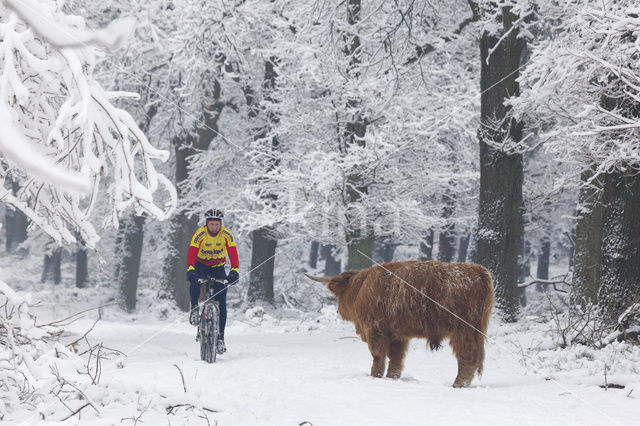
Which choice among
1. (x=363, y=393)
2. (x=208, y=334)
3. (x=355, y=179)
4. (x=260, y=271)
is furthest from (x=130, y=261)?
(x=363, y=393)

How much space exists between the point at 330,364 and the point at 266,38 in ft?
38.9

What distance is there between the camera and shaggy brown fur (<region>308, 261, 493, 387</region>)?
5816 millimetres

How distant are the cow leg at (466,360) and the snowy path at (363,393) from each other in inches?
6.0

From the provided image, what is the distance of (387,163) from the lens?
13609 mm

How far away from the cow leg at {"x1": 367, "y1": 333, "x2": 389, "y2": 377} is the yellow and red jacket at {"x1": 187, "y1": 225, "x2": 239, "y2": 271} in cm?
279

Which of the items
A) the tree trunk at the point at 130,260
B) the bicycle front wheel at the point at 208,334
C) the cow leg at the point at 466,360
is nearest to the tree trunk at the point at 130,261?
A: the tree trunk at the point at 130,260

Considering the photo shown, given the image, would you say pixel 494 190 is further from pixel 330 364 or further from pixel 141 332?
pixel 141 332

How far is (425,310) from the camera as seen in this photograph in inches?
233

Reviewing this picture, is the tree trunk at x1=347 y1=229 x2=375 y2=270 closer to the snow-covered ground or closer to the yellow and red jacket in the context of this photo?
the snow-covered ground

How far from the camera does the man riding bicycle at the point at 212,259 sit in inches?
324

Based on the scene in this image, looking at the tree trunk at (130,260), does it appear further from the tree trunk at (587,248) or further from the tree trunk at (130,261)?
the tree trunk at (587,248)

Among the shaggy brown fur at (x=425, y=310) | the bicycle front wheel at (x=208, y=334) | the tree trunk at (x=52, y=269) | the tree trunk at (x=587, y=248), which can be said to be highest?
the tree trunk at (x=587, y=248)

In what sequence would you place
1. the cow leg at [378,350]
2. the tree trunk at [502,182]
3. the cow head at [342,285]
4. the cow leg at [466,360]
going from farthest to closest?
the tree trunk at [502,182]
the cow head at [342,285]
the cow leg at [378,350]
the cow leg at [466,360]

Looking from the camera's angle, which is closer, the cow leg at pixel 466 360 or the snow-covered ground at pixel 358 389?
the snow-covered ground at pixel 358 389
